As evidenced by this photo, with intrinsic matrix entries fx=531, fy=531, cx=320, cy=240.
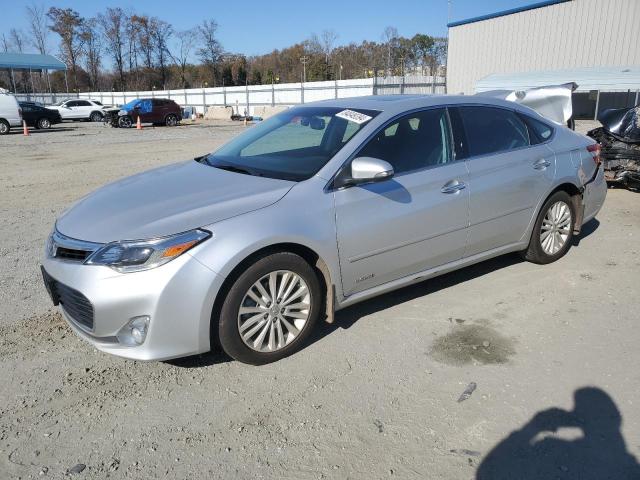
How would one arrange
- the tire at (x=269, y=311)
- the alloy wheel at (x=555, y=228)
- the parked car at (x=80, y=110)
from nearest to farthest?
the tire at (x=269, y=311) < the alloy wheel at (x=555, y=228) < the parked car at (x=80, y=110)

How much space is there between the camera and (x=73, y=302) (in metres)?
3.13

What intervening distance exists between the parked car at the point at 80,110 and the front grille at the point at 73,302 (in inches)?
1431

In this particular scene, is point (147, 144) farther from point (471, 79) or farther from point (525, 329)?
point (471, 79)

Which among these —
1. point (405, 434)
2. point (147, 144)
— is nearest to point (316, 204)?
point (405, 434)

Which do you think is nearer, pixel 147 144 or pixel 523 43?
pixel 147 144

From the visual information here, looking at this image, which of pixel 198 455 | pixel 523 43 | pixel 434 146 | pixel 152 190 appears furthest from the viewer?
pixel 523 43

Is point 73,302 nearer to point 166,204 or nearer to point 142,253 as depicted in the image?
point 142,253

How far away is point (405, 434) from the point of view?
275cm

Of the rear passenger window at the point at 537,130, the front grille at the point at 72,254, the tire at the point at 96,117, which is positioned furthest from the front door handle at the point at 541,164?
the tire at the point at 96,117

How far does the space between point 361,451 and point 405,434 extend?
27cm

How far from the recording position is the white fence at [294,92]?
4125 centimetres

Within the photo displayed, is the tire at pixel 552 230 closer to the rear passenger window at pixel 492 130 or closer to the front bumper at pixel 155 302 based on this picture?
the rear passenger window at pixel 492 130

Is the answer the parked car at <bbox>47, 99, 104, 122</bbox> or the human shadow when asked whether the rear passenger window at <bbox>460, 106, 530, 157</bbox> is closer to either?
the human shadow

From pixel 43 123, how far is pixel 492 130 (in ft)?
101
